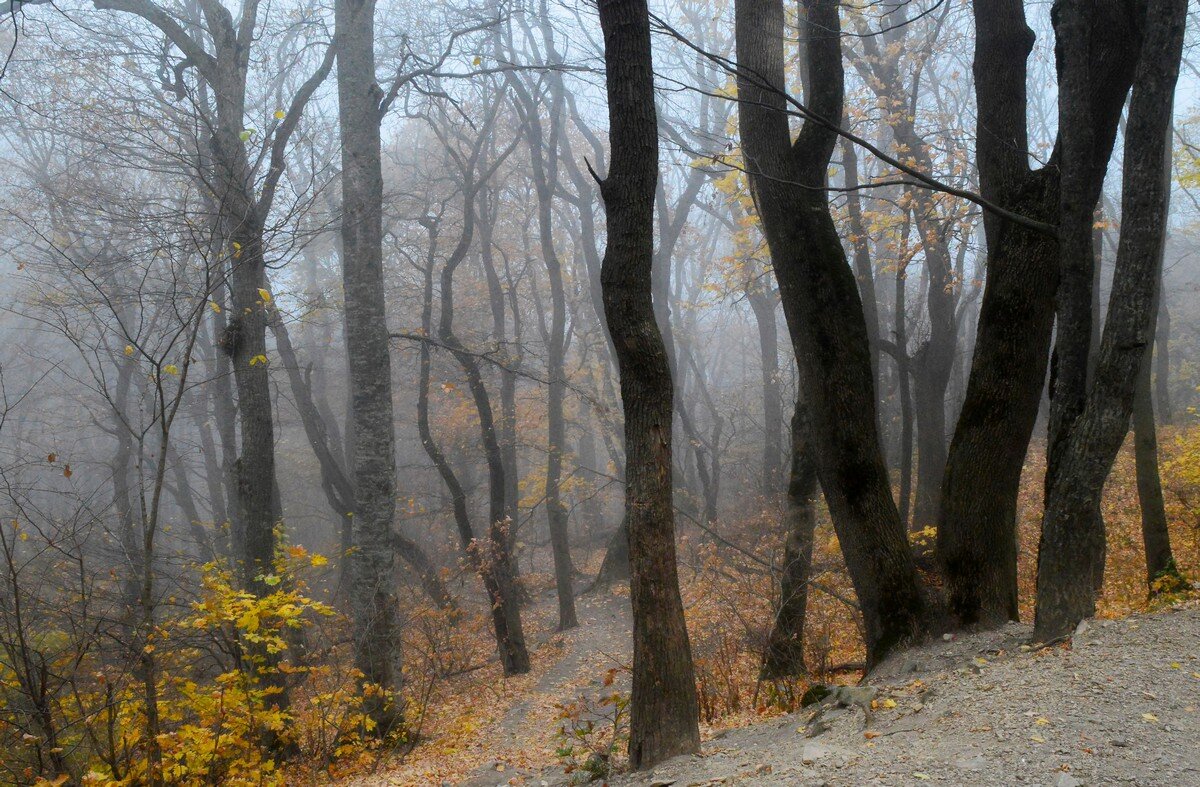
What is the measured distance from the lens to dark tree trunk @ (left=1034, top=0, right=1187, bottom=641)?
4449 mm

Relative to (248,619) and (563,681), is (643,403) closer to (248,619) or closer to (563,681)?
(248,619)

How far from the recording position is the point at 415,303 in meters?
23.1

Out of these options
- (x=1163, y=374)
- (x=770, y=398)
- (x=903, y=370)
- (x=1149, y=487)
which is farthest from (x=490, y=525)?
(x=1163, y=374)

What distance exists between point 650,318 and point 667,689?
7.86 ft

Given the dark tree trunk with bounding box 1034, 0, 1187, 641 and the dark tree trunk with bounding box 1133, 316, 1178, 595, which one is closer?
the dark tree trunk with bounding box 1034, 0, 1187, 641

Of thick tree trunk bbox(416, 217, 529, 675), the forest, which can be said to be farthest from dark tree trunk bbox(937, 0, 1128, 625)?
thick tree trunk bbox(416, 217, 529, 675)

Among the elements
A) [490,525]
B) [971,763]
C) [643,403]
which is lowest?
[971,763]

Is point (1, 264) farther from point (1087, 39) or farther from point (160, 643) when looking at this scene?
point (1087, 39)

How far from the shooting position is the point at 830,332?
20.6ft

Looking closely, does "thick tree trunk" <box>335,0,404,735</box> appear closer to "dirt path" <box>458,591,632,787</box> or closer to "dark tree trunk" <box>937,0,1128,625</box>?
"dirt path" <box>458,591,632,787</box>

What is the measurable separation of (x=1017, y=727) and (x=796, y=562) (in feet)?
13.9

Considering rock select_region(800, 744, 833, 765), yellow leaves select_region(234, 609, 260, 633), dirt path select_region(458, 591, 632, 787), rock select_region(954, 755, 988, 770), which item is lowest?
dirt path select_region(458, 591, 632, 787)

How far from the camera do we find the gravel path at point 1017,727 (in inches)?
131

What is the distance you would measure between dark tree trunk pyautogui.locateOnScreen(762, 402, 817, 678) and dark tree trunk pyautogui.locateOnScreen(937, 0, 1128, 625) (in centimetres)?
206
